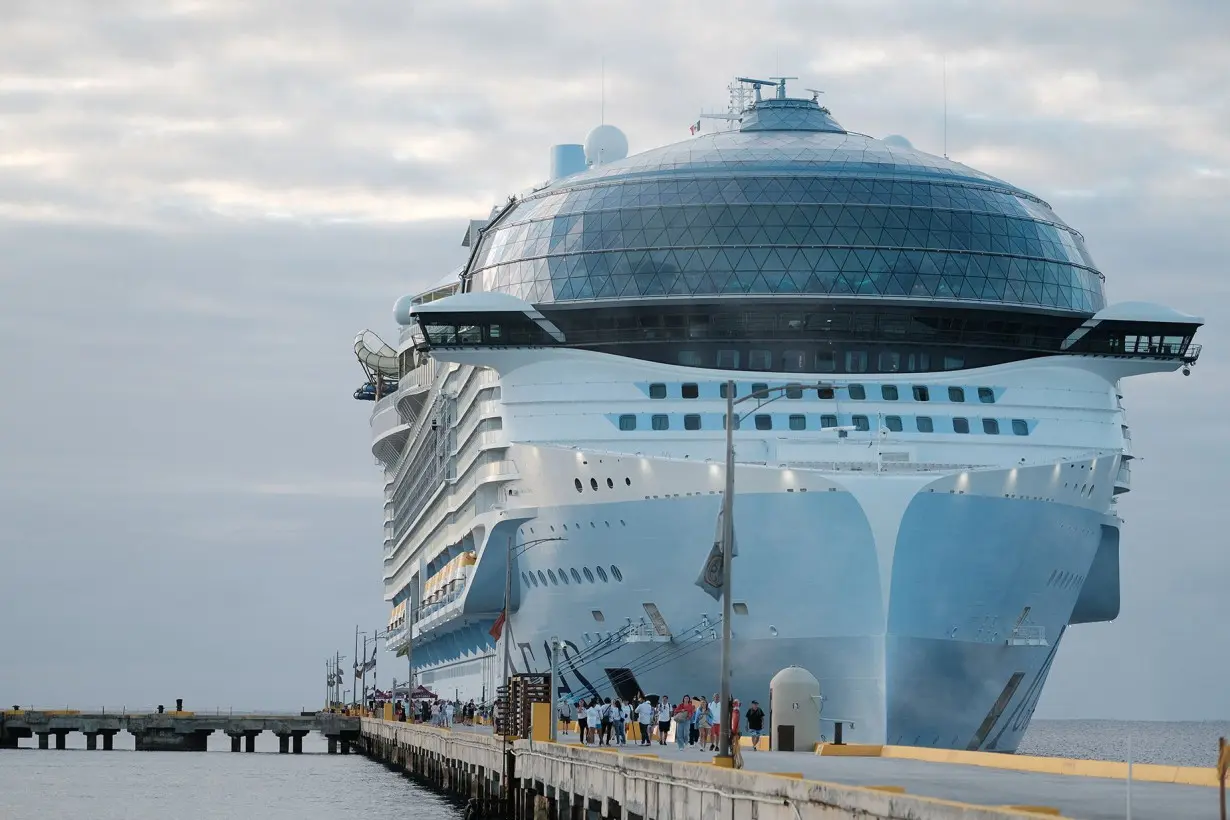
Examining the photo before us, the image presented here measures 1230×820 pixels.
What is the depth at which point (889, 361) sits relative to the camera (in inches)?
2638

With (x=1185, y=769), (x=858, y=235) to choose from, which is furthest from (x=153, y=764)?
(x=1185, y=769)

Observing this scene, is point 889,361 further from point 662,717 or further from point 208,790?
point 208,790

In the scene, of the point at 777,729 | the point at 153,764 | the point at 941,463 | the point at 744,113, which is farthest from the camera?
the point at 153,764

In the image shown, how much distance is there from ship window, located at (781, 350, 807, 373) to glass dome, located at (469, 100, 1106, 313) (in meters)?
1.98

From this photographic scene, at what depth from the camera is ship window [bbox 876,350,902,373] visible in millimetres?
66938

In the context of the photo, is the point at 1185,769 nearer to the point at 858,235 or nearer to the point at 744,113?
the point at 858,235

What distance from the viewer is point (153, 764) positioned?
110688mm

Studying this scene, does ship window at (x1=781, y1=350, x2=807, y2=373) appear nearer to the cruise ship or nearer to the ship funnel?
the cruise ship

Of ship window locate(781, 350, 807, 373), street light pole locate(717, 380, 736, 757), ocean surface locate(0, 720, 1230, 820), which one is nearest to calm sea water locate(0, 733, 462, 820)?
ocean surface locate(0, 720, 1230, 820)

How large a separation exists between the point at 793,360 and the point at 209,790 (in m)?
31.5

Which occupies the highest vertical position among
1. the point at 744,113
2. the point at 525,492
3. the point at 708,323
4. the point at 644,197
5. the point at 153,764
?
the point at 744,113

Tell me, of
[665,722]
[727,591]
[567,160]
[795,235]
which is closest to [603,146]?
[567,160]

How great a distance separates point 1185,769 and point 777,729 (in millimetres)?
17892

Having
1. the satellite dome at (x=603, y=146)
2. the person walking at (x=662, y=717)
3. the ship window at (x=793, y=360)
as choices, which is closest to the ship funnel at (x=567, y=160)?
the satellite dome at (x=603, y=146)
